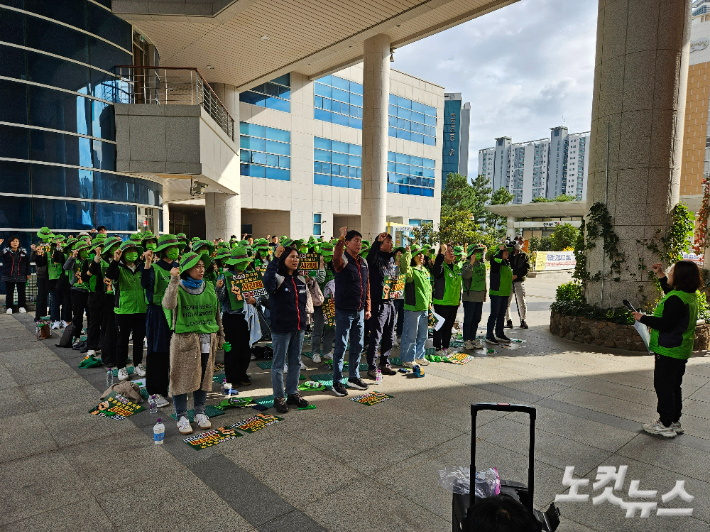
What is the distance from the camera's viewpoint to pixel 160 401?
550 centimetres

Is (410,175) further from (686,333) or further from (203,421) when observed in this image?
(203,421)

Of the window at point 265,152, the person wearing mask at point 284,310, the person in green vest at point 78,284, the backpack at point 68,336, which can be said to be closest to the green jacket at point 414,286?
the person wearing mask at point 284,310

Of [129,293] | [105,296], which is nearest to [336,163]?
[105,296]

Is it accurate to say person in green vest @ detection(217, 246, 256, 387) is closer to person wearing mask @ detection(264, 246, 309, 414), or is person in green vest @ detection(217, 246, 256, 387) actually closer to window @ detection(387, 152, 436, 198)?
person wearing mask @ detection(264, 246, 309, 414)

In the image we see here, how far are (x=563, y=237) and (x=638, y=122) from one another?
101 ft

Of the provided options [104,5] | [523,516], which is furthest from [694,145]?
[523,516]

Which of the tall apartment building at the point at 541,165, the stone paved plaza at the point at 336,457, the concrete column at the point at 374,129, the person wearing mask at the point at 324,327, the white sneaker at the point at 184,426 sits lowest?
the stone paved plaza at the point at 336,457

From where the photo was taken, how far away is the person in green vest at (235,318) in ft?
20.1

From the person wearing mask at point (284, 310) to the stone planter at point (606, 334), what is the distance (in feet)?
21.8

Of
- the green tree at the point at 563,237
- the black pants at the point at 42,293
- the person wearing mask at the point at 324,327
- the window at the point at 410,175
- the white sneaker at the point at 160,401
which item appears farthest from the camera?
the window at the point at 410,175

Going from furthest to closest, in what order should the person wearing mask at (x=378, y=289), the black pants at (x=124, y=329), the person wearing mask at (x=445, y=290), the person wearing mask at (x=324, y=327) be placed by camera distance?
the person wearing mask at (x=445, y=290), the person wearing mask at (x=324, y=327), the person wearing mask at (x=378, y=289), the black pants at (x=124, y=329)

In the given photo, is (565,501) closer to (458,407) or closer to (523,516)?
(458,407)

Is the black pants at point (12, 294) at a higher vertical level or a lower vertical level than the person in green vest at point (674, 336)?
lower

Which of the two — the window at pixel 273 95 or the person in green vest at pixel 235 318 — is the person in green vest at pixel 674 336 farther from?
the window at pixel 273 95
